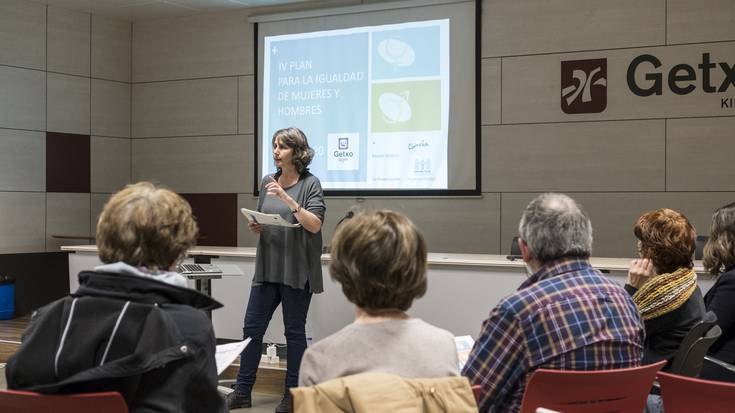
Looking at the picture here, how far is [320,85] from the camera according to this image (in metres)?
7.46

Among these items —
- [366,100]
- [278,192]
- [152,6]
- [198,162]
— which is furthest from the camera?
[198,162]

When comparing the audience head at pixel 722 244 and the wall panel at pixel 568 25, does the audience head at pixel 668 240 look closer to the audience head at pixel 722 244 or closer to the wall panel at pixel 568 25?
the audience head at pixel 722 244

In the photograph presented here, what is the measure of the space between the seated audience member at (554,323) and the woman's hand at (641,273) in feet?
2.34

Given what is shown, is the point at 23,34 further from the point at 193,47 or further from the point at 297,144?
the point at 297,144

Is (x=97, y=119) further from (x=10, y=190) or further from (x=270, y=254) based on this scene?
(x=270, y=254)

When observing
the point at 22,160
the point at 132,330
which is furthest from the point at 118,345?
the point at 22,160

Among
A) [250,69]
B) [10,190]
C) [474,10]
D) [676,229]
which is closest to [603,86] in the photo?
[474,10]

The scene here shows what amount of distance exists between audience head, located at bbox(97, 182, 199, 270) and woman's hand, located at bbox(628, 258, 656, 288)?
66.0 inches

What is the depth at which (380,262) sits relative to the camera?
66.3 inches

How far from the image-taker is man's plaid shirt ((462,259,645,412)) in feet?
6.48

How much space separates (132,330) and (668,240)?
1.86 meters

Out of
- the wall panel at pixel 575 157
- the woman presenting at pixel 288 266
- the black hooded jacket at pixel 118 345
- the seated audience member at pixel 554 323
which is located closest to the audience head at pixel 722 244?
the seated audience member at pixel 554 323

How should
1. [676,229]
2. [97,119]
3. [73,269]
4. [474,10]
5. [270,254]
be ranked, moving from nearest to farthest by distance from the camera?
1. [676,229]
2. [270,254]
3. [73,269]
4. [474,10]
5. [97,119]

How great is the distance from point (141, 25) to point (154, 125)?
3.44 ft
